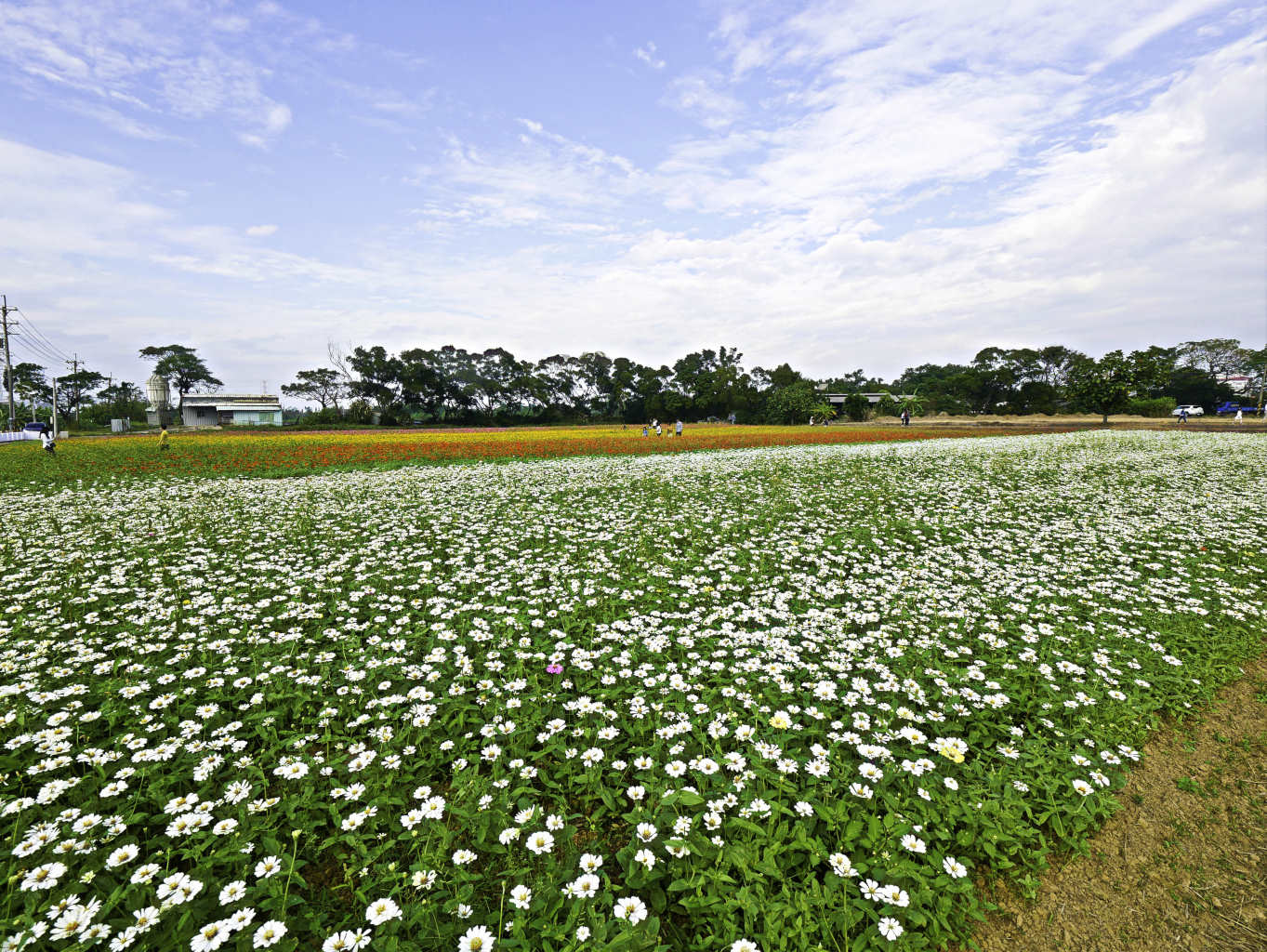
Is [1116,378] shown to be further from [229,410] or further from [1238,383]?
[229,410]

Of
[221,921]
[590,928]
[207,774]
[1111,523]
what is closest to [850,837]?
[590,928]

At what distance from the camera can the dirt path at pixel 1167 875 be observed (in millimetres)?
2574

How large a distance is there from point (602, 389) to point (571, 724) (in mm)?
82228

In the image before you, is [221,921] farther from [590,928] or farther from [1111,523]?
[1111,523]

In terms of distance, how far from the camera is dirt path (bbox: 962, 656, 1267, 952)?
2.57 metres

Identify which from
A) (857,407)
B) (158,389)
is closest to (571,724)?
(857,407)

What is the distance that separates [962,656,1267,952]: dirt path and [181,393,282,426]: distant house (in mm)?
93979

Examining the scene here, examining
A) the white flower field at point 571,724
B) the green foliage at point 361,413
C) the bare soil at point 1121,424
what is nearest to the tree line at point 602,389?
the green foliage at point 361,413

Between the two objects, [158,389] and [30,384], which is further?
[30,384]

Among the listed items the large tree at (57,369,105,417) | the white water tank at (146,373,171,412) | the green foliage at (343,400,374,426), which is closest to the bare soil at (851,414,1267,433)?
the green foliage at (343,400,374,426)

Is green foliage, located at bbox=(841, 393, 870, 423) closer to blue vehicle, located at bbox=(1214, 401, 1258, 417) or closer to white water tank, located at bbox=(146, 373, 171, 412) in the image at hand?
blue vehicle, located at bbox=(1214, 401, 1258, 417)

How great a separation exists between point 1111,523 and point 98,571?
16648 millimetres

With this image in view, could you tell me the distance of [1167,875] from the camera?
114 inches

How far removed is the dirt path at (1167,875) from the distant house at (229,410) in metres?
94.0
